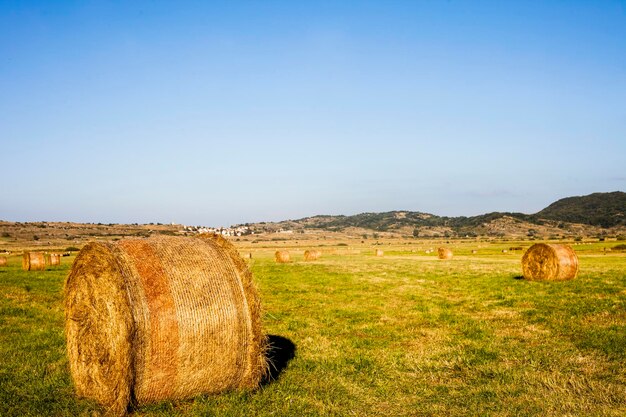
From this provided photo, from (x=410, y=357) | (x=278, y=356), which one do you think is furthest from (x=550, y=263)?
(x=278, y=356)

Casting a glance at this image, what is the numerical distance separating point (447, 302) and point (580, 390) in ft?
34.4

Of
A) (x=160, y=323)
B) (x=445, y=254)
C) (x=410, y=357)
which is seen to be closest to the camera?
(x=160, y=323)

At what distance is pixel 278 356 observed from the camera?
1138cm

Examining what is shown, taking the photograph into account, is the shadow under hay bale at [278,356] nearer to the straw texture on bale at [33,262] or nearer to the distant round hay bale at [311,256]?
the straw texture on bale at [33,262]

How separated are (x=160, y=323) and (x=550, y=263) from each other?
23335mm

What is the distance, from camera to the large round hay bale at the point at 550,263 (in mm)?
25344

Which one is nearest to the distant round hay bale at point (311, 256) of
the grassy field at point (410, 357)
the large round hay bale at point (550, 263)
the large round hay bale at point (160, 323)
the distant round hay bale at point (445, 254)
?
the distant round hay bale at point (445, 254)

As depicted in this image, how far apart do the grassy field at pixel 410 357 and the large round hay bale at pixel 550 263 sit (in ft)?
16.0

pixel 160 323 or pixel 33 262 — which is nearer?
pixel 160 323

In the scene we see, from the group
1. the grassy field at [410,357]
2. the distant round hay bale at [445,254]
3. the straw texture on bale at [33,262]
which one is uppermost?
the straw texture on bale at [33,262]

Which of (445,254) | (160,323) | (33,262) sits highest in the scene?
(160,323)

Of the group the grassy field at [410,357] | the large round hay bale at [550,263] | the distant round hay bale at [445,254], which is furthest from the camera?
the distant round hay bale at [445,254]

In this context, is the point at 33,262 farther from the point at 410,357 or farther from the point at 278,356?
the point at 410,357

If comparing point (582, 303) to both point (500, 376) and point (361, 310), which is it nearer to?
point (361, 310)
